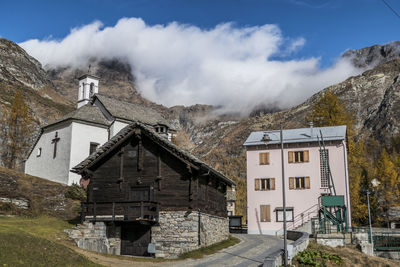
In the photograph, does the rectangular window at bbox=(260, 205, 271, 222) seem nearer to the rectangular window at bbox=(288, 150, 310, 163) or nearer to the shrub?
the rectangular window at bbox=(288, 150, 310, 163)

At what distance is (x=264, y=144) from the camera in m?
48.0

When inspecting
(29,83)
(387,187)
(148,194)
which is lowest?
(148,194)

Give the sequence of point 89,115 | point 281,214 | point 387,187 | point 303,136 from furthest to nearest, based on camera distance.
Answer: point 387,187
point 89,115
point 303,136
point 281,214

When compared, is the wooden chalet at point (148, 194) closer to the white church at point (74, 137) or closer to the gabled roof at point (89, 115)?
the white church at point (74, 137)

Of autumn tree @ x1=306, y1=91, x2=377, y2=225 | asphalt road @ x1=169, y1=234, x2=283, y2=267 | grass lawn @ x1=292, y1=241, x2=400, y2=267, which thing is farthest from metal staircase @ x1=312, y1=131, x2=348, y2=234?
autumn tree @ x1=306, y1=91, x2=377, y2=225

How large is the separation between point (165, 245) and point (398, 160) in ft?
233

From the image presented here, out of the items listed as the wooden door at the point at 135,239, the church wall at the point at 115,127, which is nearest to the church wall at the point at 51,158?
the church wall at the point at 115,127

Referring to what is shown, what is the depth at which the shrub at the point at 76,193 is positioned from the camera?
3925 centimetres

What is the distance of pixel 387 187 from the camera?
66.9 metres

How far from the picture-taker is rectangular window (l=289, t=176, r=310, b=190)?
45.8m

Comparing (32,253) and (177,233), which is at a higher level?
(177,233)

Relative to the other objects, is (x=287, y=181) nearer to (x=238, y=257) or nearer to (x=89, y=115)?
(x=238, y=257)

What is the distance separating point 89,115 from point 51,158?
6.41 meters

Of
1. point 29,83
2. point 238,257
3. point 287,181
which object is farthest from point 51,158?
point 29,83
